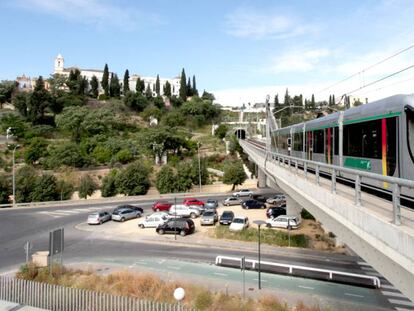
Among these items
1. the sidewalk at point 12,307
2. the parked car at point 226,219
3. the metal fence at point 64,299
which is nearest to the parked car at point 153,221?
the parked car at point 226,219

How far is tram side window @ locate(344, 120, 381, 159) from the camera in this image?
1059 centimetres

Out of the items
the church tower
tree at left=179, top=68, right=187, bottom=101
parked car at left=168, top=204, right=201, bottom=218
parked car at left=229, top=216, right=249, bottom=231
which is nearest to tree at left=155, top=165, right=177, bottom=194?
parked car at left=168, top=204, right=201, bottom=218

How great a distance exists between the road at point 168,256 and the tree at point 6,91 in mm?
88160

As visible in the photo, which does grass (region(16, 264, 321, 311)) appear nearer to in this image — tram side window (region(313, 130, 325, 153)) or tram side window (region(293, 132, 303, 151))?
tram side window (region(313, 130, 325, 153))

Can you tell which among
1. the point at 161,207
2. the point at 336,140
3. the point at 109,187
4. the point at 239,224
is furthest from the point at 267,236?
the point at 109,187

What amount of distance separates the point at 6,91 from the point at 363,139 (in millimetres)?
118840

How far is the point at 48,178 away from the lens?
48031 millimetres

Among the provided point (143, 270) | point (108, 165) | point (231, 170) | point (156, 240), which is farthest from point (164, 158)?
point (143, 270)

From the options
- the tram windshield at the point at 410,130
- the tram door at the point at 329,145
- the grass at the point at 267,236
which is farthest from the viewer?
the grass at the point at 267,236

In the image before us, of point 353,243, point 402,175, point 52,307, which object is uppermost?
point 402,175

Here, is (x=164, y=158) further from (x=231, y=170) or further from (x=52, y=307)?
(x=52, y=307)

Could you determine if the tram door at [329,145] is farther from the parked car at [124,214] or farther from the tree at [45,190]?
the tree at [45,190]

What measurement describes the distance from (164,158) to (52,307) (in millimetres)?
58489

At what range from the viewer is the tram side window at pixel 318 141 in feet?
56.5
